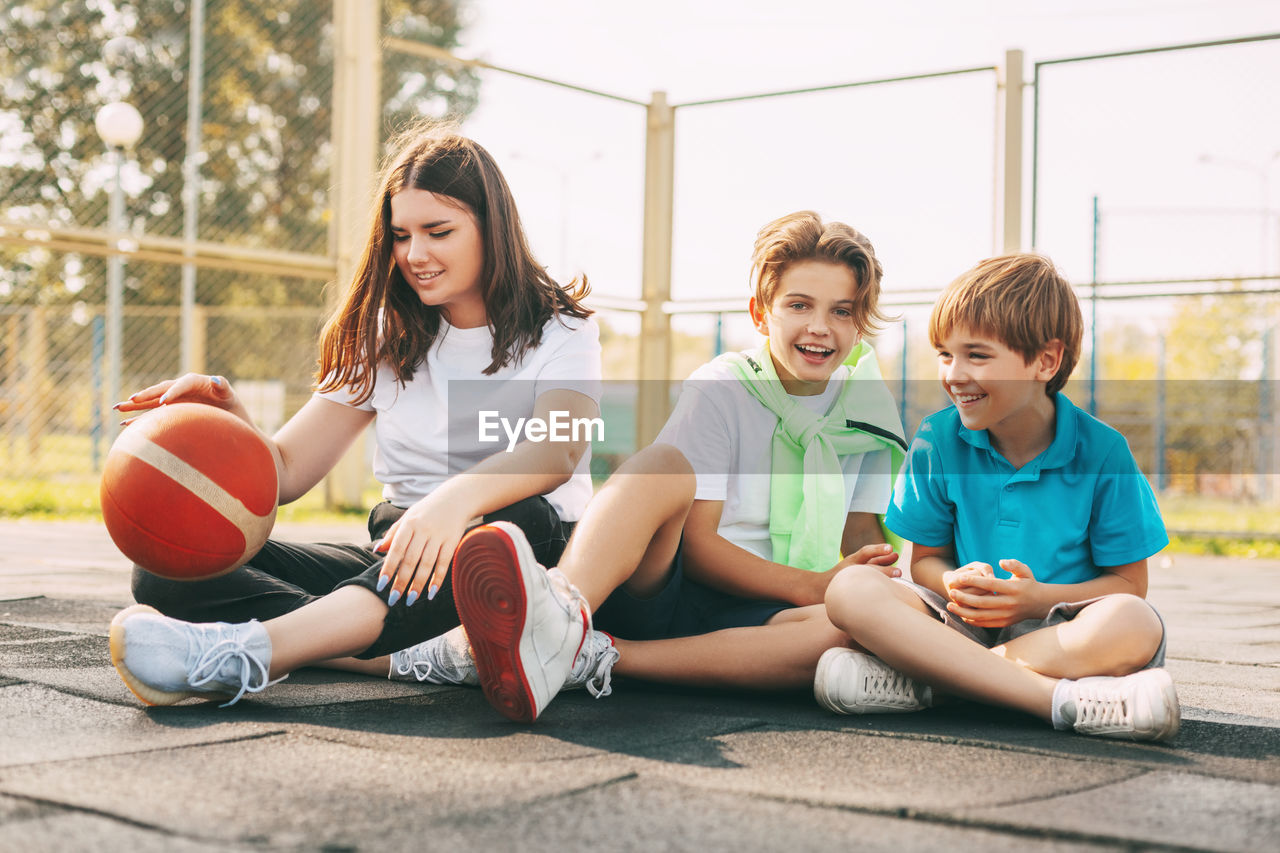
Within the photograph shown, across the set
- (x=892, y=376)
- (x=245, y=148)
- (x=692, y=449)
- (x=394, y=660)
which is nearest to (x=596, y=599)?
(x=692, y=449)

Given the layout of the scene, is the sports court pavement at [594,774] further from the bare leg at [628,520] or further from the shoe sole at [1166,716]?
the bare leg at [628,520]

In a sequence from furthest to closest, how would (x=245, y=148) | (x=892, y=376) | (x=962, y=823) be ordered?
(x=245, y=148) < (x=892, y=376) < (x=962, y=823)

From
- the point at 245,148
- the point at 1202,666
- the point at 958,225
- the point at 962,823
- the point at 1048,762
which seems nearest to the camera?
the point at 962,823

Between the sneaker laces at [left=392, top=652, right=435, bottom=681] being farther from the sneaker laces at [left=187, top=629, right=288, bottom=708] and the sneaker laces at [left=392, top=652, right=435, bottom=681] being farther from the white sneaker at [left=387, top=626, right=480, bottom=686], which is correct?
the sneaker laces at [left=187, top=629, right=288, bottom=708]

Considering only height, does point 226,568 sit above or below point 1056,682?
above

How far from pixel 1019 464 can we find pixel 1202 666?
0.87 m

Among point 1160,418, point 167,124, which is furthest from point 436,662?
point 1160,418

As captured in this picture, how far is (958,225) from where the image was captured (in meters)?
5.25

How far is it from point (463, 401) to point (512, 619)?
738mm

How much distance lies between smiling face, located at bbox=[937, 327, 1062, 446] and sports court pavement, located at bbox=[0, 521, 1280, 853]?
469 mm

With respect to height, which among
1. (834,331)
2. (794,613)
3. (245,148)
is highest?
(245,148)

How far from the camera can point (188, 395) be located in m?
1.97

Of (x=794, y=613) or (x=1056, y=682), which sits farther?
(x=794, y=613)

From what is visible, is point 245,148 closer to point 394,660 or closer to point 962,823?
point 394,660
